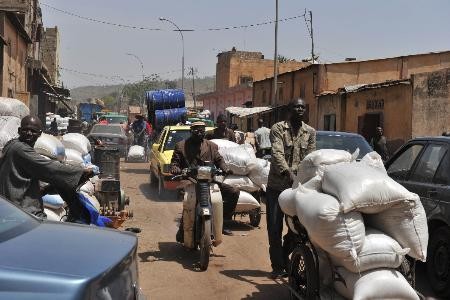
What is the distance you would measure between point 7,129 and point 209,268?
3.88 meters

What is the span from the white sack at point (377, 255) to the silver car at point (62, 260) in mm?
1729

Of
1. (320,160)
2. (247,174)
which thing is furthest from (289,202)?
(247,174)

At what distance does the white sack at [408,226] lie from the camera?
441 cm

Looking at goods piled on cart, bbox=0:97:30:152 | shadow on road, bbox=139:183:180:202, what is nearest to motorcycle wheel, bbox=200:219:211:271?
goods piled on cart, bbox=0:97:30:152

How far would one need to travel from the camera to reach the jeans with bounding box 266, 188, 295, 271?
19.7 ft

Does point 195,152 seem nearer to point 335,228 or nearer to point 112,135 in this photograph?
point 335,228

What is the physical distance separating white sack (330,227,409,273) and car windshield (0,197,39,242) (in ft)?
7.45

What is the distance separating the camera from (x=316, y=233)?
176 inches

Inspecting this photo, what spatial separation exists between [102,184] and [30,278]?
681 centimetres

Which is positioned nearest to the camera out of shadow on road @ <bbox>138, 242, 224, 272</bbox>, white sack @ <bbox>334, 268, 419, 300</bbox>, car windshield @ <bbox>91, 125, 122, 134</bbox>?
white sack @ <bbox>334, 268, 419, 300</bbox>

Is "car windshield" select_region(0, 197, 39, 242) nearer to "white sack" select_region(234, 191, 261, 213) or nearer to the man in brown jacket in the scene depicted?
the man in brown jacket

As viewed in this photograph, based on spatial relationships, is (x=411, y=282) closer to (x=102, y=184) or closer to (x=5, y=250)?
(x=5, y=250)

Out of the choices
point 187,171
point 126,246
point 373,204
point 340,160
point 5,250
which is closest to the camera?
point 5,250

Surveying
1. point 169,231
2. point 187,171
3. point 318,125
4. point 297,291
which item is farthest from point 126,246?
point 318,125
